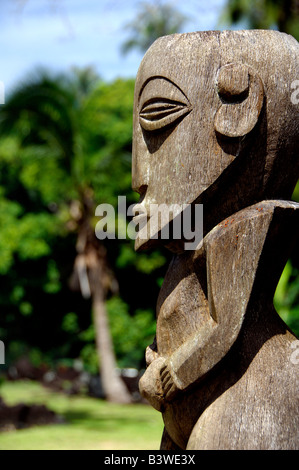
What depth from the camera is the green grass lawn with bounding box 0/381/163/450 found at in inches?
315

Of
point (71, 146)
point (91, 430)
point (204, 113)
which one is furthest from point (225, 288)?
point (71, 146)

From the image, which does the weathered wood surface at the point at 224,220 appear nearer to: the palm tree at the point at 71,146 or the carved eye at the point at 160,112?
the carved eye at the point at 160,112

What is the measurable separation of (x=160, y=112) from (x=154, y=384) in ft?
3.67

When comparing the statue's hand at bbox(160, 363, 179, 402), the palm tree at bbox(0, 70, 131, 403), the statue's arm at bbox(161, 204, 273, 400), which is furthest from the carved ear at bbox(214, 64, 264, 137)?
the palm tree at bbox(0, 70, 131, 403)

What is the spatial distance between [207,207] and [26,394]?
13.0 m

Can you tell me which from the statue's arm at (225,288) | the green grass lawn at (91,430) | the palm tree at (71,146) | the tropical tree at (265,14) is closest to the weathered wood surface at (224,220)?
the statue's arm at (225,288)

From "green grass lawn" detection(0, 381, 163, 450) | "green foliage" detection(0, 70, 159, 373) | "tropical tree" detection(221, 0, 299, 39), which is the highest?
"tropical tree" detection(221, 0, 299, 39)

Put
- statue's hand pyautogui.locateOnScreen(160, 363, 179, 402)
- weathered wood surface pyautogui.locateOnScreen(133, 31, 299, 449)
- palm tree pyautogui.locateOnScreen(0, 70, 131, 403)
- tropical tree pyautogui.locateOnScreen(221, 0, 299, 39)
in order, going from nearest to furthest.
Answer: weathered wood surface pyautogui.locateOnScreen(133, 31, 299, 449), statue's hand pyautogui.locateOnScreen(160, 363, 179, 402), palm tree pyautogui.locateOnScreen(0, 70, 131, 403), tropical tree pyautogui.locateOnScreen(221, 0, 299, 39)

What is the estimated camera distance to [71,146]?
11023 mm

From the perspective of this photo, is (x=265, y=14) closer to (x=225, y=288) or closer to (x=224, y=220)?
(x=224, y=220)

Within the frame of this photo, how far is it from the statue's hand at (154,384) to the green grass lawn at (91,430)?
18.0 ft

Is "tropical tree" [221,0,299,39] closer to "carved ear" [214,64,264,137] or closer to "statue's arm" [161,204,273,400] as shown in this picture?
"carved ear" [214,64,264,137]

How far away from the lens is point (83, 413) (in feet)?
37.7

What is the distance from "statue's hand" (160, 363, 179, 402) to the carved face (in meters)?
0.68
